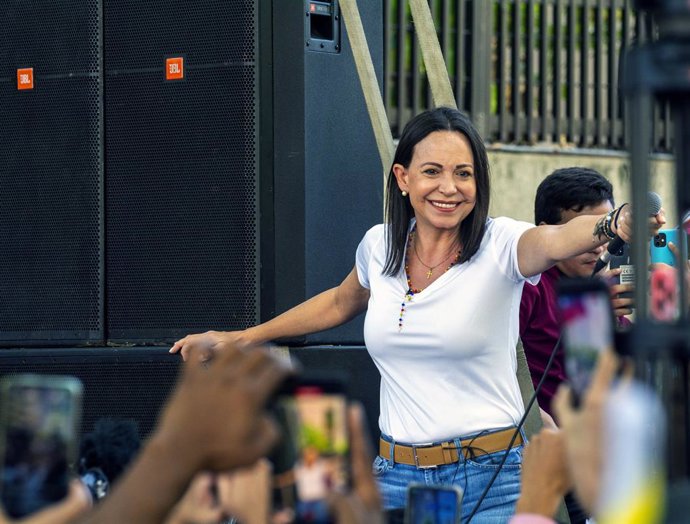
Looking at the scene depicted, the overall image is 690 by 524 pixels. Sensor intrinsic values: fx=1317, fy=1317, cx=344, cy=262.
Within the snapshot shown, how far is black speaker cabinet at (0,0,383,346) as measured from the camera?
12.3ft

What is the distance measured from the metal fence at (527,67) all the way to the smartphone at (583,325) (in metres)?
9.31

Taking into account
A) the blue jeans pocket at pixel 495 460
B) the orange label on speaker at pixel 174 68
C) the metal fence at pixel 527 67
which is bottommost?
the blue jeans pocket at pixel 495 460

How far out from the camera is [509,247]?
9.29ft

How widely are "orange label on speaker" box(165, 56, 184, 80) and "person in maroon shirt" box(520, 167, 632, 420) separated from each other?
3.71 feet

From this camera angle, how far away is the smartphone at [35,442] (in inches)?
48.5

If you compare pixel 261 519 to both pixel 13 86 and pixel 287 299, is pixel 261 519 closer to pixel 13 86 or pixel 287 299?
pixel 287 299

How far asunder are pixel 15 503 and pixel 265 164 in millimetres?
2587

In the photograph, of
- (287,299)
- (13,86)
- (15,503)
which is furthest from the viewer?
(13,86)

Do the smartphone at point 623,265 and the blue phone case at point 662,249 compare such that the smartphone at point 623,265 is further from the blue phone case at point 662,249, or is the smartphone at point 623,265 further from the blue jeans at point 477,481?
the blue jeans at point 477,481

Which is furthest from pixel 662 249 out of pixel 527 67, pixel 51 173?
pixel 527 67

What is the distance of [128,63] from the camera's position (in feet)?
12.8

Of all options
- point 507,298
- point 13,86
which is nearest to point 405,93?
point 13,86

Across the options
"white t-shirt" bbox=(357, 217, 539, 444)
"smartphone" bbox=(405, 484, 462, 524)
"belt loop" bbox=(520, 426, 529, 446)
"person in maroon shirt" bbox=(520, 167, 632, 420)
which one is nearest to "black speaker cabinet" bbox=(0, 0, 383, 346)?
"person in maroon shirt" bbox=(520, 167, 632, 420)

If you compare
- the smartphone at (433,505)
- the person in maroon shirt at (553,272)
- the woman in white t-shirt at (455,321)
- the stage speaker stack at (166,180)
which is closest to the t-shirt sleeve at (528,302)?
the person in maroon shirt at (553,272)
